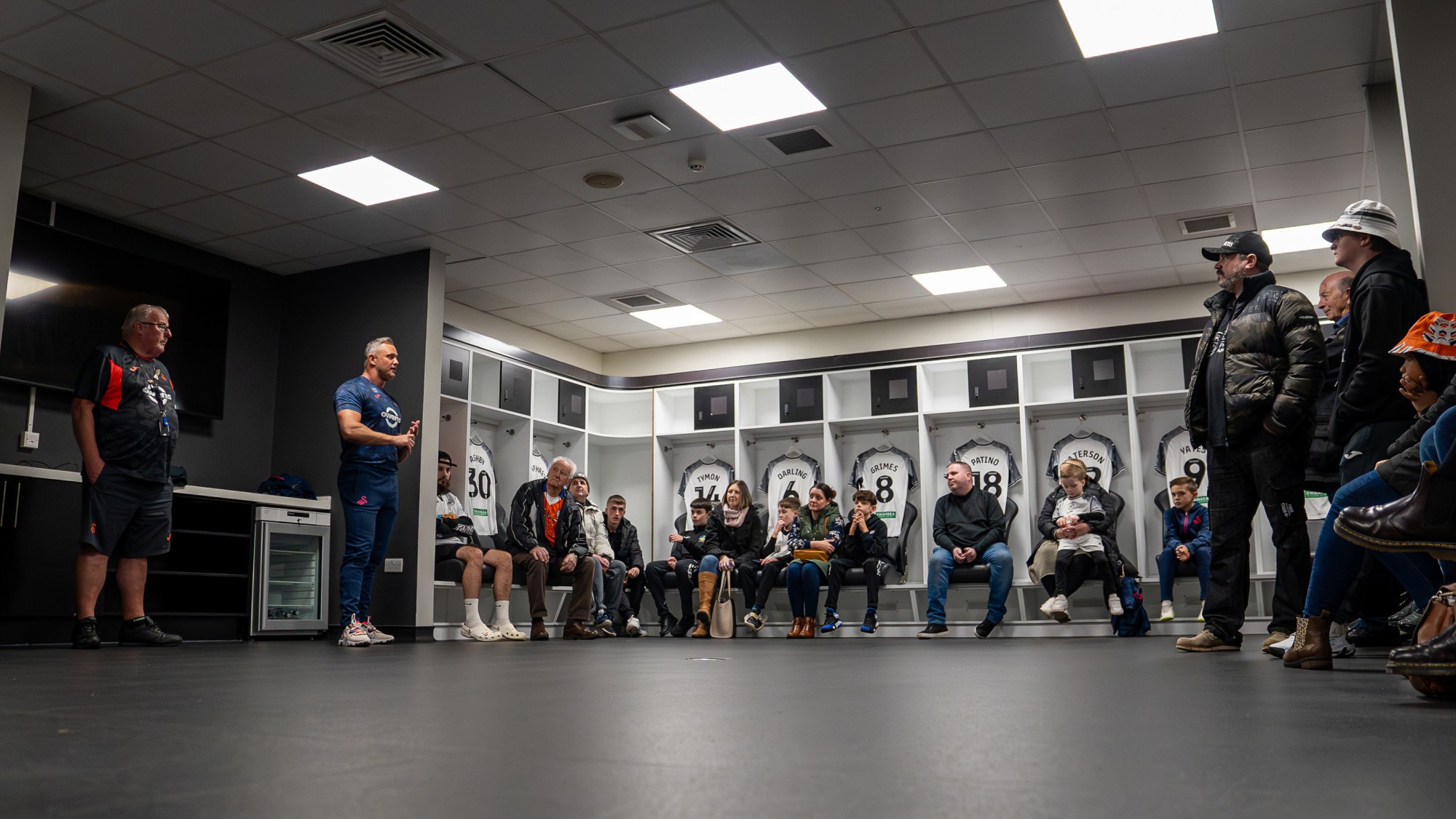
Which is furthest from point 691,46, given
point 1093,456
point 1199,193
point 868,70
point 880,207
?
point 1093,456

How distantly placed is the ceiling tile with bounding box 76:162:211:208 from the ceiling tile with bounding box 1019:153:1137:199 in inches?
200

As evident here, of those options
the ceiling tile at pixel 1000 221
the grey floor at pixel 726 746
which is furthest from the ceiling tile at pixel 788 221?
the grey floor at pixel 726 746

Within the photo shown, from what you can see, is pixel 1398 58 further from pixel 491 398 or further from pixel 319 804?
pixel 491 398

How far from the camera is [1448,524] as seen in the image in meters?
1.99

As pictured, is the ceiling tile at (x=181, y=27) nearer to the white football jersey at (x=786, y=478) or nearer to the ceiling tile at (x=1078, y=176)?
the ceiling tile at (x=1078, y=176)

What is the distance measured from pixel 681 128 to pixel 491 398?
4.11m

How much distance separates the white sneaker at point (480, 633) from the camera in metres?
7.00

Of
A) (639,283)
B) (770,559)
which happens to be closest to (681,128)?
(639,283)

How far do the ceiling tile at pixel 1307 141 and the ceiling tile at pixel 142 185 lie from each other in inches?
245

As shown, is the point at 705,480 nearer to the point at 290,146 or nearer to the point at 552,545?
the point at 552,545

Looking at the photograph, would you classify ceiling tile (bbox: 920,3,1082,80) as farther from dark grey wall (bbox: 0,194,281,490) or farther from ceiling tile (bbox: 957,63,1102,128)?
dark grey wall (bbox: 0,194,281,490)

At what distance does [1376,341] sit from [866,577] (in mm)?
5194

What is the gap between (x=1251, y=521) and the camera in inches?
152

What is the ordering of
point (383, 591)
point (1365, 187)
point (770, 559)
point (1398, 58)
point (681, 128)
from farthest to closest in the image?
point (770, 559)
point (383, 591)
point (1365, 187)
point (681, 128)
point (1398, 58)
